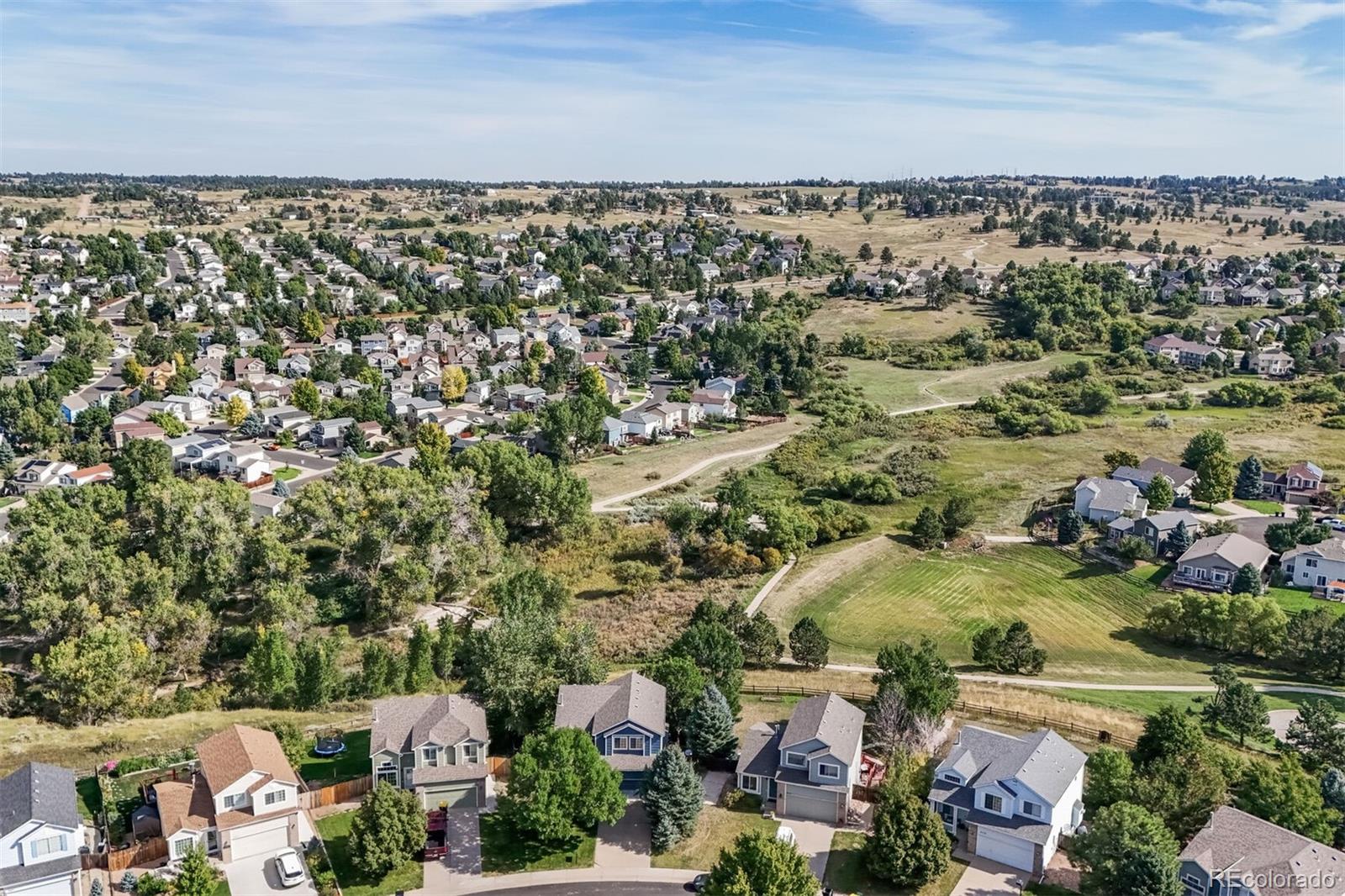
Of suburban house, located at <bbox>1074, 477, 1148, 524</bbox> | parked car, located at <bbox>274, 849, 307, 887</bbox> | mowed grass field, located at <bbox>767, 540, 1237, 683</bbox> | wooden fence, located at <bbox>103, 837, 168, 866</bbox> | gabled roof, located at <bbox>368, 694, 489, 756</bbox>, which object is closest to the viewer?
parked car, located at <bbox>274, 849, 307, 887</bbox>

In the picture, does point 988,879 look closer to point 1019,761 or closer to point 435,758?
point 1019,761

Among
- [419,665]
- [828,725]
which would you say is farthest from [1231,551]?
[419,665]

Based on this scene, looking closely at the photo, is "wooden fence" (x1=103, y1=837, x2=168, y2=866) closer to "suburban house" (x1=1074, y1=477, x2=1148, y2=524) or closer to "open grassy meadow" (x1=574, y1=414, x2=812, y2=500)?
"open grassy meadow" (x1=574, y1=414, x2=812, y2=500)

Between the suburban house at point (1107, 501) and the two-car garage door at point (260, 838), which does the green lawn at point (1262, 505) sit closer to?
the suburban house at point (1107, 501)

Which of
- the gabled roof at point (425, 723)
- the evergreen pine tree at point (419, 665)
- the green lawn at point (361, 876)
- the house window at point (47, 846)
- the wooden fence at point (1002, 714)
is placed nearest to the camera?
the house window at point (47, 846)

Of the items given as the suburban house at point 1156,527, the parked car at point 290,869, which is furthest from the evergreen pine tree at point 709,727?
the suburban house at point 1156,527

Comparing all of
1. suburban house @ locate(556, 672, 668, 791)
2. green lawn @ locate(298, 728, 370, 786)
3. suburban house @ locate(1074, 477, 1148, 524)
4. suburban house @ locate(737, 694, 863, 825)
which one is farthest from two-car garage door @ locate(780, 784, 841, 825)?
suburban house @ locate(1074, 477, 1148, 524)
